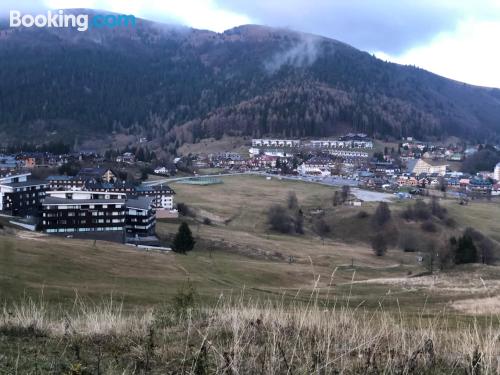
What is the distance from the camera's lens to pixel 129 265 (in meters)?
32.2

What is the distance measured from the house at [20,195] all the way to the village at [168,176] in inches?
4.3

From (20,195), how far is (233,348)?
6327 centimetres

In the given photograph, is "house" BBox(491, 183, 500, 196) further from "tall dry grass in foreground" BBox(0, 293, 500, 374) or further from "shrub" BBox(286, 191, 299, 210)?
"tall dry grass in foreground" BBox(0, 293, 500, 374)

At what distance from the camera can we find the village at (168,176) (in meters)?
54.0

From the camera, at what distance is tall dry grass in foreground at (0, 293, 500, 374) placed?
4484 mm

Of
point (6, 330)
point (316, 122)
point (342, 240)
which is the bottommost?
point (342, 240)

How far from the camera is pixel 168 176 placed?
11600 cm

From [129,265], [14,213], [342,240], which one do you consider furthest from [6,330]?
[342,240]

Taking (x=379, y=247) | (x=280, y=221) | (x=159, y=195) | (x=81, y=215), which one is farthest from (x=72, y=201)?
(x=379, y=247)

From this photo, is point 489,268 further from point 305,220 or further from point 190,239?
point 305,220

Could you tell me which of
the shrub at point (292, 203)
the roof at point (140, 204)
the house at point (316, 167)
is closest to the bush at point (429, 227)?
the shrub at point (292, 203)

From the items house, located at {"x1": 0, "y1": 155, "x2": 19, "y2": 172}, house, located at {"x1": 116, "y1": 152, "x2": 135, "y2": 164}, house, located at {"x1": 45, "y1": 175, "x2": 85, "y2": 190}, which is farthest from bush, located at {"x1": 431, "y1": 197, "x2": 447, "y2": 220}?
house, located at {"x1": 116, "y1": 152, "x2": 135, "y2": 164}

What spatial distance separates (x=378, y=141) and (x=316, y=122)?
24.2 m

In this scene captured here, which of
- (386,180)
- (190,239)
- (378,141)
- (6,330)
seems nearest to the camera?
(6,330)
